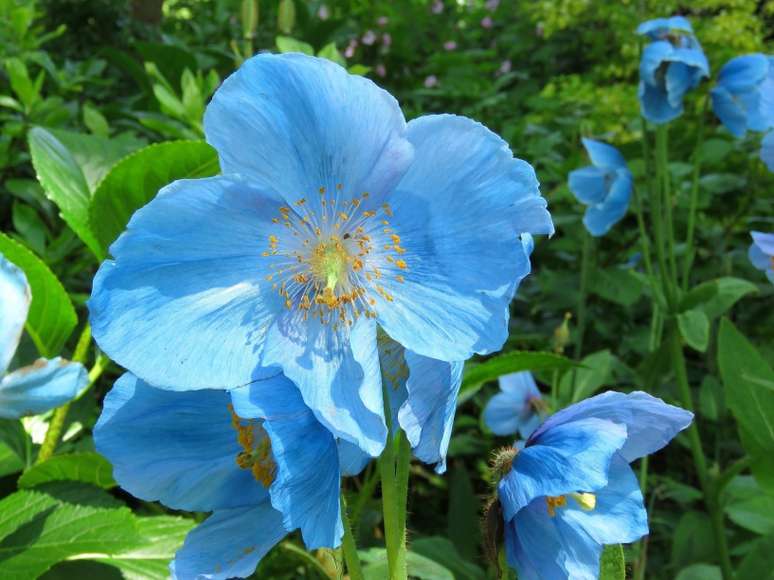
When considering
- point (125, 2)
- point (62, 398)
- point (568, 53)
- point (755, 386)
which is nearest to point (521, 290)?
point (755, 386)

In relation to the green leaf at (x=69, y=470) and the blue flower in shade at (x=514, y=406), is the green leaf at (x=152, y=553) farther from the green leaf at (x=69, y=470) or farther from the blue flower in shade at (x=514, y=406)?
the blue flower in shade at (x=514, y=406)

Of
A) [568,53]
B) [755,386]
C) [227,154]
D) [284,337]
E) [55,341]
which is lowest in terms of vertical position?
[568,53]

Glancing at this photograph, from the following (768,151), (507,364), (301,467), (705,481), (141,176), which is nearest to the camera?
(301,467)

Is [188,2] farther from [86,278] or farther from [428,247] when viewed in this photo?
[428,247]

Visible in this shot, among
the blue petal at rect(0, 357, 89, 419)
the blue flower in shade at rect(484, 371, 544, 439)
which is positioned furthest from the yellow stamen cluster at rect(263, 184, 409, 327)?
the blue flower in shade at rect(484, 371, 544, 439)

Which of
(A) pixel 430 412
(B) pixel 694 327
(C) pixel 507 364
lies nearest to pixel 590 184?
(B) pixel 694 327

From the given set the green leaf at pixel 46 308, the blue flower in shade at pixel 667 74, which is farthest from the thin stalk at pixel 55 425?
the blue flower in shade at pixel 667 74

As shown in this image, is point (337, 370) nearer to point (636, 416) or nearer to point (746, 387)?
point (636, 416)
